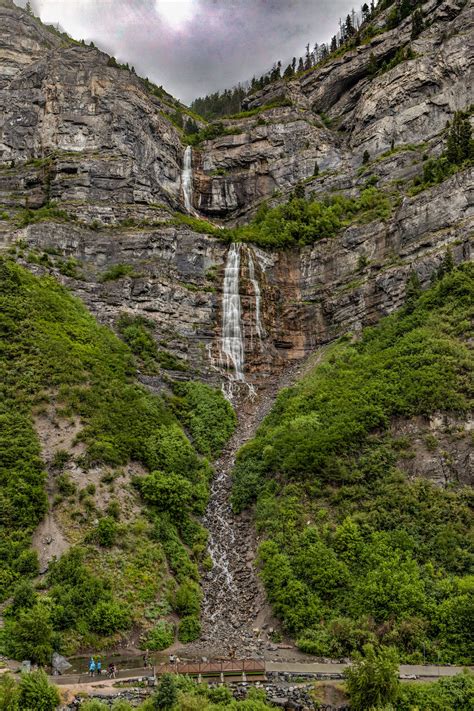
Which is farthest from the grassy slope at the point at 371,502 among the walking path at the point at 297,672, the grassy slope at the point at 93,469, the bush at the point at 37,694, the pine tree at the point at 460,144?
the pine tree at the point at 460,144

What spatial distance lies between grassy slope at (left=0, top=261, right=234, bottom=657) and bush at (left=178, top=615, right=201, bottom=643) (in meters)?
0.84

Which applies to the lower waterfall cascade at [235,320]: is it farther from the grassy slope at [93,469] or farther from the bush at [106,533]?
the bush at [106,533]

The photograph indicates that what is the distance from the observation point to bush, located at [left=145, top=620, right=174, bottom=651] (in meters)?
25.7

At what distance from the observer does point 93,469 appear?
107 ft

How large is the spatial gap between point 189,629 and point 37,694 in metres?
10.1

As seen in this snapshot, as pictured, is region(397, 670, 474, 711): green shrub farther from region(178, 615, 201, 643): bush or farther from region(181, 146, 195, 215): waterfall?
region(181, 146, 195, 215): waterfall

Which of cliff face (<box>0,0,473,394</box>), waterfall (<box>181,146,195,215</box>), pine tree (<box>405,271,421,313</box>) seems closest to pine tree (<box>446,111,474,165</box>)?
cliff face (<box>0,0,473,394</box>)

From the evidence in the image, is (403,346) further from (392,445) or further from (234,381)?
(234,381)

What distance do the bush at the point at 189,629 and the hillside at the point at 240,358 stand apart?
152 millimetres

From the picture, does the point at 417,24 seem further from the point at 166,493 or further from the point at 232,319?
the point at 166,493

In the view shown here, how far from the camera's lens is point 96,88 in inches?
2832

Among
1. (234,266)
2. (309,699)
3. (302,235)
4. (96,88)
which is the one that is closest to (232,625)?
(309,699)

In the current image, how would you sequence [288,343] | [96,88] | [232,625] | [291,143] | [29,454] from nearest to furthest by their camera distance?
1. [232,625]
2. [29,454]
3. [288,343]
4. [96,88]
5. [291,143]

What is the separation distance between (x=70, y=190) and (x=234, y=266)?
21428 millimetres
